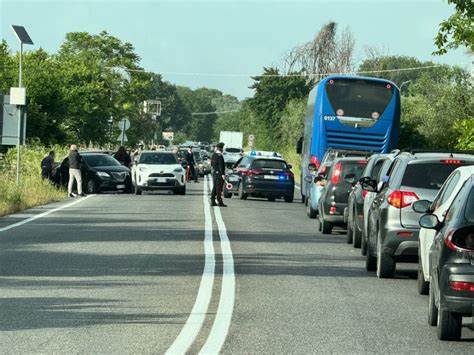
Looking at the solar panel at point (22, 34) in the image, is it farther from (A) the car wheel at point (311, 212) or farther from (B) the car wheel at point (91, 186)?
(A) the car wheel at point (311, 212)

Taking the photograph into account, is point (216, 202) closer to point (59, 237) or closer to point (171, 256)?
point (59, 237)

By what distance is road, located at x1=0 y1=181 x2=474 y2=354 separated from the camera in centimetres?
1057

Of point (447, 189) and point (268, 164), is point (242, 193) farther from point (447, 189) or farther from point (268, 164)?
point (447, 189)

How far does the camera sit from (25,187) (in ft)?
121

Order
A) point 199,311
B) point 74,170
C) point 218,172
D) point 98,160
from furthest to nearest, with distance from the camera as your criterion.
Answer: point 98,160, point 74,170, point 218,172, point 199,311

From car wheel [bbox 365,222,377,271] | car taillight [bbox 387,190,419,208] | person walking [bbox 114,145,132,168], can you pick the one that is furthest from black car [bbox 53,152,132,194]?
car taillight [bbox 387,190,419,208]

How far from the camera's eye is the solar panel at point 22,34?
37.4 m

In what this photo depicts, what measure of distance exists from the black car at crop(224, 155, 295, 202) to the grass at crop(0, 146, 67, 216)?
5647 mm

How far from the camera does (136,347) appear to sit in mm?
10070

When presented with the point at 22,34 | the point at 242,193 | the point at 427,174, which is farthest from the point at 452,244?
the point at 242,193

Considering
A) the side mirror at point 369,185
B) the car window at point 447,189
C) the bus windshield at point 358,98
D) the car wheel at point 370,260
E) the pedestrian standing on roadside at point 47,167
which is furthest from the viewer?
the pedestrian standing on roadside at point 47,167

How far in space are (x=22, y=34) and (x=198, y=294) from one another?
989 inches

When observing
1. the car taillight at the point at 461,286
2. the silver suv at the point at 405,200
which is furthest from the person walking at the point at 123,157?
the car taillight at the point at 461,286

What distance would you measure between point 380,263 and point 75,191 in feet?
92.5
